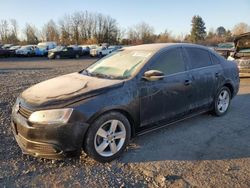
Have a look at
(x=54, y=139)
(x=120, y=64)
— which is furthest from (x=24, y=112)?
(x=120, y=64)

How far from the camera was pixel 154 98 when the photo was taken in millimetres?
3951

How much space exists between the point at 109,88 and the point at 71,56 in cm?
2867

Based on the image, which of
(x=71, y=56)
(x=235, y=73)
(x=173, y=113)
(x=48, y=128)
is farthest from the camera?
(x=71, y=56)

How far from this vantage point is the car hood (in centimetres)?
328

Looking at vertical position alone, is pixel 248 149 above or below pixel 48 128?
below

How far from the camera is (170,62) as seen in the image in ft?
14.3

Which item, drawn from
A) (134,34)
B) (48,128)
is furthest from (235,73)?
(134,34)

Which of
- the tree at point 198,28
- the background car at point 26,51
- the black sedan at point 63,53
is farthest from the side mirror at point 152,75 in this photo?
the tree at point 198,28

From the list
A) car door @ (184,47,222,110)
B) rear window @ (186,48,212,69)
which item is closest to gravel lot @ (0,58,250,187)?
car door @ (184,47,222,110)

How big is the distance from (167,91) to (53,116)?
6.21 feet

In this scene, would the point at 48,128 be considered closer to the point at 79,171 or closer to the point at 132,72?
the point at 79,171

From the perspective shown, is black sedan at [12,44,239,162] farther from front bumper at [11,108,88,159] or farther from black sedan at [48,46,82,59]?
black sedan at [48,46,82,59]

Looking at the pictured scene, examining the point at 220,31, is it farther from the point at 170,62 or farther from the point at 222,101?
the point at 170,62

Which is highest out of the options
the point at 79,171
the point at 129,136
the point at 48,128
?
the point at 48,128
